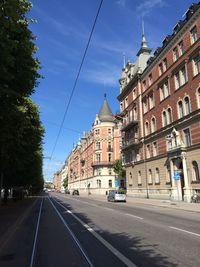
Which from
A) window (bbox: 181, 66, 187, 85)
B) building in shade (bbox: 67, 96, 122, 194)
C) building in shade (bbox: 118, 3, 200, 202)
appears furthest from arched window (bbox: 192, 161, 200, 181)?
building in shade (bbox: 67, 96, 122, 194)

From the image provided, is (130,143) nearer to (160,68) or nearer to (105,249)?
(160,68)

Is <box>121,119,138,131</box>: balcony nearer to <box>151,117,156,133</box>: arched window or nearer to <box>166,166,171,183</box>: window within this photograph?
<box>151,117,156,133</box>: arched window

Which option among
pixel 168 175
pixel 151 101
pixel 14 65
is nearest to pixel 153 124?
pixel 151 101

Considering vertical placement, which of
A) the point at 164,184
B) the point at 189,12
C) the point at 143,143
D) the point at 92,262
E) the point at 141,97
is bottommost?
the point at 92,262

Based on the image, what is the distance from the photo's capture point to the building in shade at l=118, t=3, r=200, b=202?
3475cm

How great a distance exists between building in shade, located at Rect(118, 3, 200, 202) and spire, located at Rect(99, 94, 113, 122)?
125ft

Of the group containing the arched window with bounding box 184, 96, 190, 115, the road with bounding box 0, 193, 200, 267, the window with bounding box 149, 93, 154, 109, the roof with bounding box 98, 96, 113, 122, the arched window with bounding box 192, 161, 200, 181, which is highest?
the roof with bounding box 98, 96, 113, 122

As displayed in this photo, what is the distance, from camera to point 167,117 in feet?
136

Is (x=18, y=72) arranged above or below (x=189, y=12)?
below

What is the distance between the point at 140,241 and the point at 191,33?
98.4 feet

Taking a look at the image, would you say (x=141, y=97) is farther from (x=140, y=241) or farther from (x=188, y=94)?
(x=140, y=241)

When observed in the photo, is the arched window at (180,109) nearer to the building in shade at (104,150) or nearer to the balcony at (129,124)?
the balcony at (129,124)

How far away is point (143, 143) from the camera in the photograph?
4962cm

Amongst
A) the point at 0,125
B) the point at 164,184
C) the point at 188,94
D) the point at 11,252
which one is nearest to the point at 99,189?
the point at 164,184
